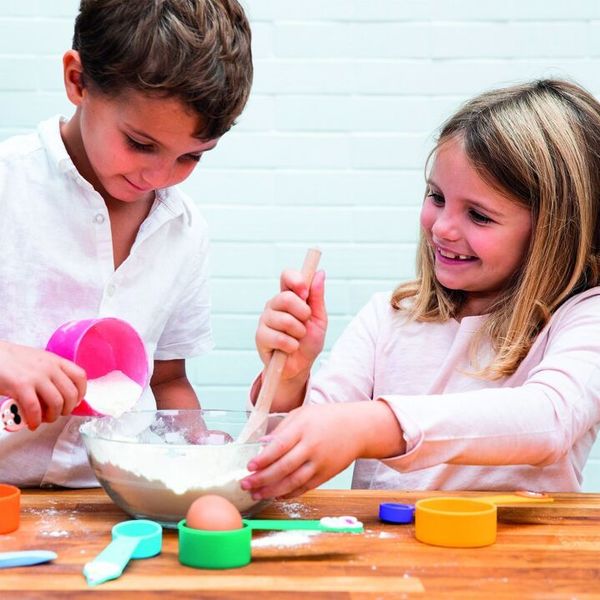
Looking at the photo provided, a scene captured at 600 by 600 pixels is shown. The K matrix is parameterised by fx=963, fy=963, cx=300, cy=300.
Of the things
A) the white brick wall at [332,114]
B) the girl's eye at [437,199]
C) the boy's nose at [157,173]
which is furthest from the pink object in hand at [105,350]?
the white brick wall at [332,114]

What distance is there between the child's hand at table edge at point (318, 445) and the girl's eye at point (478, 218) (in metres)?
0.49

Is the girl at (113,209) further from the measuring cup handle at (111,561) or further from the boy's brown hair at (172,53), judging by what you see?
the measuring cup handle at (111,561)

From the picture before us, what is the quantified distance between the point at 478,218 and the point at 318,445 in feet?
2.06

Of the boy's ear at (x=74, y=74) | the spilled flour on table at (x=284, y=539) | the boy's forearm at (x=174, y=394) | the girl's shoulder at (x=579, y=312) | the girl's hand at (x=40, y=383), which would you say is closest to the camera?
the spilled flour on table at (x=284, y=539)

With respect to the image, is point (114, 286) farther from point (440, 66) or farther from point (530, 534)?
point (440, 66)

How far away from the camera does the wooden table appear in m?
0.86

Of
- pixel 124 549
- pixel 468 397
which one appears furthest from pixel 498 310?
pixel 124 549

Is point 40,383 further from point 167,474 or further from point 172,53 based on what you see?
point 172,53

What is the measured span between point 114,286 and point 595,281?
2.59 feet

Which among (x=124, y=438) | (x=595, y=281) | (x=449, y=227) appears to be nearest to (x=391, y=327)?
(x=449, y=227)

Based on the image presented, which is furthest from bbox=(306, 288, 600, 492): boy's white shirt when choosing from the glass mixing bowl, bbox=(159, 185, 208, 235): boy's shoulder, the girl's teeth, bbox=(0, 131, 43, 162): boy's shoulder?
bbox=(0, 131, 43, 162): boy's shoulder

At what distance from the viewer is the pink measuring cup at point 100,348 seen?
1.24 meters

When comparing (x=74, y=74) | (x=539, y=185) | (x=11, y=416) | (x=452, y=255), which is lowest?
(x=11, y=416)

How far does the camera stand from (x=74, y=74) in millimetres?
1356
